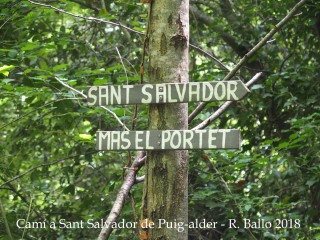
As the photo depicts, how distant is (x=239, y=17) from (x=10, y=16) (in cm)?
217

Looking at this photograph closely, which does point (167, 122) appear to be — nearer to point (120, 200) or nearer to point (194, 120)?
point (120, 200)

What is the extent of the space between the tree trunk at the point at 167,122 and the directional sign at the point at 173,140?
0.06 meters

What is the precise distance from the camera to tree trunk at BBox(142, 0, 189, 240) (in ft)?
6.52

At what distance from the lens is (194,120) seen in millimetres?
3668

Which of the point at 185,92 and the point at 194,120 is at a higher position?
the point at 194,120

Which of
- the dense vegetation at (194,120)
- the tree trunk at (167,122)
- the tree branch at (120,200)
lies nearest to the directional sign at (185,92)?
the tree trunk at (167,122)

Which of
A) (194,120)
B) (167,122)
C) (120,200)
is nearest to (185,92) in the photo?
(167,122)

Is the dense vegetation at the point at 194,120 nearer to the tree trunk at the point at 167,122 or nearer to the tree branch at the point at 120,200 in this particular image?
the tree branch at the point at 120,200

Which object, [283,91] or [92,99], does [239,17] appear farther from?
[92,99]

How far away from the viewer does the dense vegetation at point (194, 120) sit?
3.40 m

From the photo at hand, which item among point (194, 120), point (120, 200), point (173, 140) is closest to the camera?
point (173, 140)

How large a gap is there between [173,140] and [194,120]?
1720mm

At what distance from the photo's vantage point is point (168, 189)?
6.56 feet

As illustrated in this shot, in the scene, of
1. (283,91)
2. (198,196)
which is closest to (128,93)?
(198,196)
